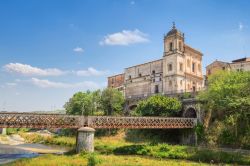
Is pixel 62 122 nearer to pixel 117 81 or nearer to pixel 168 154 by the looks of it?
pixel 168 154

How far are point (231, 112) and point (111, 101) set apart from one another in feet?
104

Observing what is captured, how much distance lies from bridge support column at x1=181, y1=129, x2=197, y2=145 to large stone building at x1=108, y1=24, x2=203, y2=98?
12.0 m

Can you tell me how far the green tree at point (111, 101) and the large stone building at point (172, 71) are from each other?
17.3 feet

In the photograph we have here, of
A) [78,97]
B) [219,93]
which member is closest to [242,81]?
[219,93]

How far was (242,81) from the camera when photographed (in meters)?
37.2

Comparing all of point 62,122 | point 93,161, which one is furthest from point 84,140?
point 62,122

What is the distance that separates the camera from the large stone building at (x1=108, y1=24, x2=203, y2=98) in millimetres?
60156

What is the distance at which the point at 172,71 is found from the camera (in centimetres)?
6041

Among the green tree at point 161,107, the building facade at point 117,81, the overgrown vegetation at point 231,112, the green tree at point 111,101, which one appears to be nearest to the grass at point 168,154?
the overgrown vegetation at point 231,112

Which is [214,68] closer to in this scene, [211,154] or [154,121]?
[154,121]

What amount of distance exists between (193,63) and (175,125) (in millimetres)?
26869

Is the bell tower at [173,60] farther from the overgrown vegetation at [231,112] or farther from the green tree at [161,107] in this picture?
the overgrown vegetation at [231,112]

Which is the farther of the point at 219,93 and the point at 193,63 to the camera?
the point at 193,63

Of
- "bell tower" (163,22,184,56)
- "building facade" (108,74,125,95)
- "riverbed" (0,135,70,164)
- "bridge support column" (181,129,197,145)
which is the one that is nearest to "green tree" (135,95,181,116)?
"bridge support column" (181,129,197,145)
